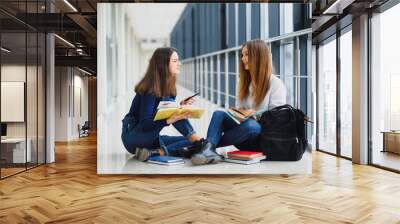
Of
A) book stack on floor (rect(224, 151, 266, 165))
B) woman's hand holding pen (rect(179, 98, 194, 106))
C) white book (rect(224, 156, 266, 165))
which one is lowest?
white book (rect(224, 156, 266, 165))

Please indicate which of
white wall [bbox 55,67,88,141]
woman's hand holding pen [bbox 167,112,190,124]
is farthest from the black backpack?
white wall [bbox 55,67,88,141]

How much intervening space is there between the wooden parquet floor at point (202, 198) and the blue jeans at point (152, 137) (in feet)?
1.59

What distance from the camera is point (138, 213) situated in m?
3.78

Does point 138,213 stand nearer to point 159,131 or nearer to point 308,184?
point 159,131

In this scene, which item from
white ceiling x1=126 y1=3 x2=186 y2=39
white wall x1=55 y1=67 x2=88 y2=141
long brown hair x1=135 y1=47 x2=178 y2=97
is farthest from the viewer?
white wall x1=55 y1=67 x2=88 y2=141

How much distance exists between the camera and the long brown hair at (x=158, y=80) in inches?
224

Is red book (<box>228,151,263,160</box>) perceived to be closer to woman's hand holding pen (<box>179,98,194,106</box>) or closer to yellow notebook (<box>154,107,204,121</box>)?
yellow notebook (<box>154,107,204,121</box>)

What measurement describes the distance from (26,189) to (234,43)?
11.4 ft

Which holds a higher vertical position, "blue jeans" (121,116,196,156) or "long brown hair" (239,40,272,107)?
"long brown hair" (239,40,272,107)

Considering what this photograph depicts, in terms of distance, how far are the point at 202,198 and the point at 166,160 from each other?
1.49 m

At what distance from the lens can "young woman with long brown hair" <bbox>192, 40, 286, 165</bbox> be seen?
5.70 metres

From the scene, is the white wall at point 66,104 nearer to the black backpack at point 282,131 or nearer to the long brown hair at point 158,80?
the long brown hair at point 158,80

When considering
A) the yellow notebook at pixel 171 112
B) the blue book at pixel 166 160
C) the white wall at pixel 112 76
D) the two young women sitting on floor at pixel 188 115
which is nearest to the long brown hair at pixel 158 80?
the two young women sitting on floor at pixel 188 115

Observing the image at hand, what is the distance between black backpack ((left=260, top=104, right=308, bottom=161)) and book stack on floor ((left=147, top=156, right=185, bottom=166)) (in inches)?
49.0
